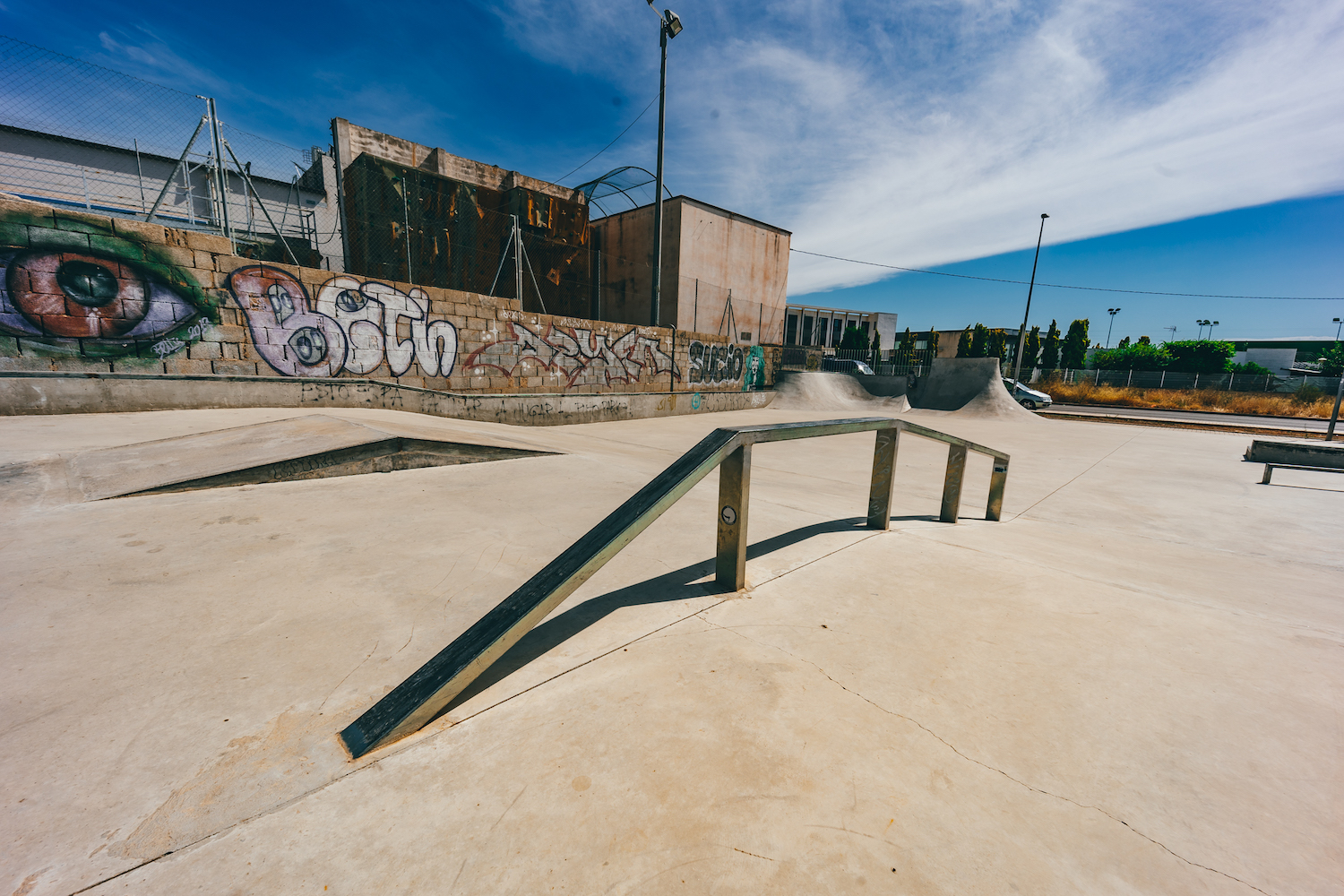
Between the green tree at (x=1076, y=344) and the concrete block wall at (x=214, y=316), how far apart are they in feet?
136

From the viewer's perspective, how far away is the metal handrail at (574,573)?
1.33 metres

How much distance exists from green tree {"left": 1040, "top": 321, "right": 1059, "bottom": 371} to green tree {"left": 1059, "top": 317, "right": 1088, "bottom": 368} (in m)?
0.55

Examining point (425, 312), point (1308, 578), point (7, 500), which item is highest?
point (425, 312)

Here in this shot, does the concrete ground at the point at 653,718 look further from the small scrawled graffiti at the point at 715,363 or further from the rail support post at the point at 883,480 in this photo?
the small scrawled graffiti at the point at 715,363

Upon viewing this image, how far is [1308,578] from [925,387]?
14.3 metres

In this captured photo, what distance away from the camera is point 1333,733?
148cm

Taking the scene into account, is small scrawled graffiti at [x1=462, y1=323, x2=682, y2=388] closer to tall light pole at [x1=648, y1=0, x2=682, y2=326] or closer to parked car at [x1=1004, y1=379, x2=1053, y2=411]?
tall light pole at [x1=648, y1=0, x2=682, y2=326]

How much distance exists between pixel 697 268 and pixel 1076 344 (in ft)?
111

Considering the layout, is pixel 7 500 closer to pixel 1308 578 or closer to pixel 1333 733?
pixel 1333 733

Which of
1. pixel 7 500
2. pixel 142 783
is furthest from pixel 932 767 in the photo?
pixel 7 500

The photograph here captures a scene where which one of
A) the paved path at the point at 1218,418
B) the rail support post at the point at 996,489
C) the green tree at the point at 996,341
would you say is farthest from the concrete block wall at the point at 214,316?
the green tree at the point at 996,341

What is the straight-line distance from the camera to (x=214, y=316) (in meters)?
6.20

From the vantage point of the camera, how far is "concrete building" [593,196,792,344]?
17.2 m

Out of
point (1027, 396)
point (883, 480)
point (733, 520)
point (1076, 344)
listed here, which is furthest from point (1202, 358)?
point (733, 520)
